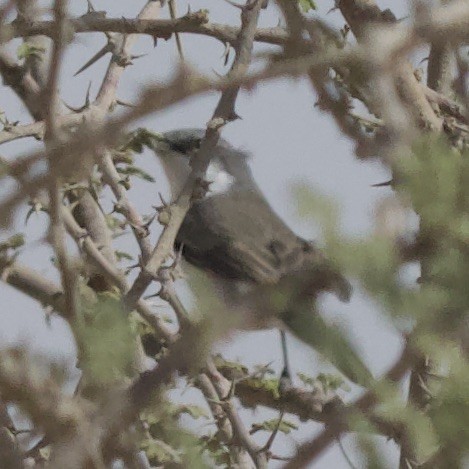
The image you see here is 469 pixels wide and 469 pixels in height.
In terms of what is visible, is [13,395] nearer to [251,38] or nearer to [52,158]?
[52,158]

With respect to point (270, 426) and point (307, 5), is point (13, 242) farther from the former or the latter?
point (307, 5)

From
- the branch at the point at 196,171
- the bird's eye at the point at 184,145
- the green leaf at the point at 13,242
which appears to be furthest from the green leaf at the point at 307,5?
the bird's eye at the point at 184,145

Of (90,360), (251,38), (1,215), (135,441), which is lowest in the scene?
(251,38)

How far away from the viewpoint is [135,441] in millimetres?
1015

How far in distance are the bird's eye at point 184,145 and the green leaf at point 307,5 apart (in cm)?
220

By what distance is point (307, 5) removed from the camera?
253cm

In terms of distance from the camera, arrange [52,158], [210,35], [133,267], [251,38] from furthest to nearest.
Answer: [210,35], [133,267], [251,38], [52,158]

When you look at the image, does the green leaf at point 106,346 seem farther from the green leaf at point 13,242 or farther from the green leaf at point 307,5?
the green leaf at point 307,5

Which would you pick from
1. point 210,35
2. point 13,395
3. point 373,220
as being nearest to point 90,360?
point 13,395

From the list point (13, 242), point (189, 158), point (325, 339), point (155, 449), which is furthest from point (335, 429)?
point (189, 158)

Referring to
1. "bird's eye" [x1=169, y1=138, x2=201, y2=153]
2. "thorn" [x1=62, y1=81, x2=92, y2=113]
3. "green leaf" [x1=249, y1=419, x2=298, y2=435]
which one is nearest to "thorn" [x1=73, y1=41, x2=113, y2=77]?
"thorn" [x1=62, y1=81, x2=92, y2=113]

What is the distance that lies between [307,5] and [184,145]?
231 centimetres

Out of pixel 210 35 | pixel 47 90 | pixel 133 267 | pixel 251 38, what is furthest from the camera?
pixel 210 35

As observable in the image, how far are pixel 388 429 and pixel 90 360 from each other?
35 centimetres
